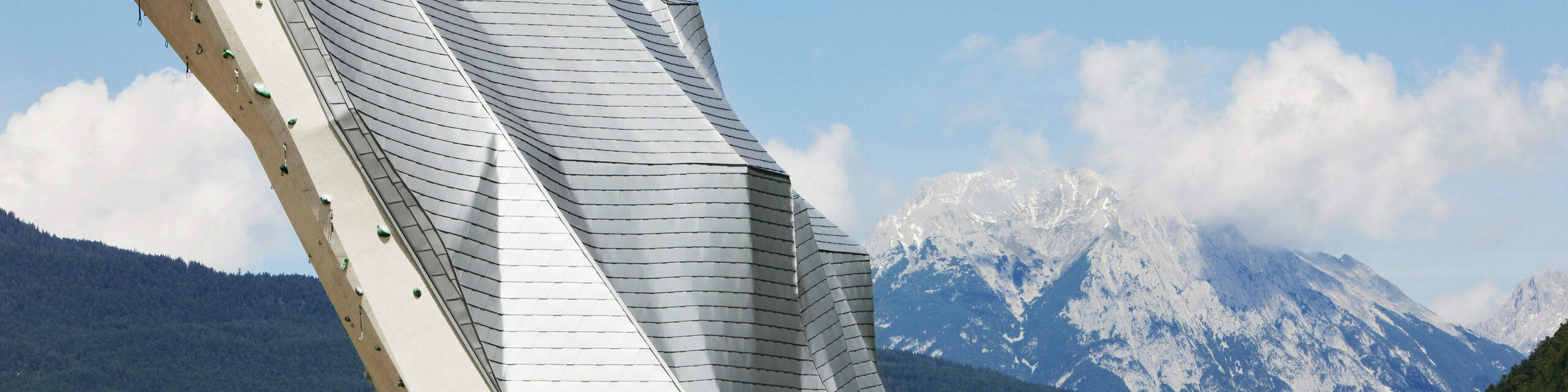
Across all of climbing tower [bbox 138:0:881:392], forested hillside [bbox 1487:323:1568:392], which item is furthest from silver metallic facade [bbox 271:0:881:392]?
forested hillside [bbox 1487:323:1568:392]

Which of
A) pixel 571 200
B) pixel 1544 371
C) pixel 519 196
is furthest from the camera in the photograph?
pixel 1544 371

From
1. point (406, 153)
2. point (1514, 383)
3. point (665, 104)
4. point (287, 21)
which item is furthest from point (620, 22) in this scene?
point (1514, 383)

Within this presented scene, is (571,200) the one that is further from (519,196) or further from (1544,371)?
(1544,371)

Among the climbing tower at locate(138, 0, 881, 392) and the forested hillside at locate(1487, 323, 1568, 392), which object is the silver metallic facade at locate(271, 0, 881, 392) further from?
the forested hillside at locate(1487, 323, 1568, 392)

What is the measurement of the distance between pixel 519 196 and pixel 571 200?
5.46ft

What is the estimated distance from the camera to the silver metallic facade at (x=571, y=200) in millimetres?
30906

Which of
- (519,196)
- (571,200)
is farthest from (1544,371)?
(519,196)

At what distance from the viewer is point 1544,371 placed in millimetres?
117500

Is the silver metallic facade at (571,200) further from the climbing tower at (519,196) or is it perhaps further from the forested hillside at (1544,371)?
the forested hillside at (1544,371)

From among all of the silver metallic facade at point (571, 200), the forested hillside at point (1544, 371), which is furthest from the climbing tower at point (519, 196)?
the forested hillside at point (1544, 371)

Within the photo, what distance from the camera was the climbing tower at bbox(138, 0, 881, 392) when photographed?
29.1 m

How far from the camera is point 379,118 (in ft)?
106

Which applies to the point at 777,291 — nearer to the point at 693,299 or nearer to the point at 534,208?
the point at 693,299

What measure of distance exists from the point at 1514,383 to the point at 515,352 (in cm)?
11671
